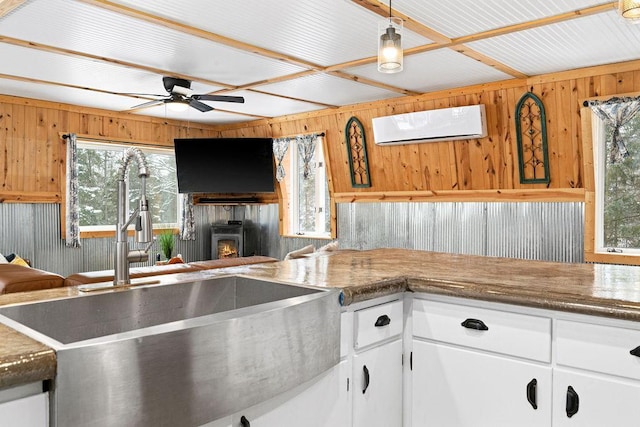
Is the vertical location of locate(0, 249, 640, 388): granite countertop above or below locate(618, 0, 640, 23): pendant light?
below

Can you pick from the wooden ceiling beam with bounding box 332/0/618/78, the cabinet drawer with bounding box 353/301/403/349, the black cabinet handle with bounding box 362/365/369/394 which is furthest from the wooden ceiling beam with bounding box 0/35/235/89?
the black cabinet handle with bounding box 362/365/369/394

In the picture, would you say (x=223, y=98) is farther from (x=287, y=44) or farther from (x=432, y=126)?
(x=432, y=126)

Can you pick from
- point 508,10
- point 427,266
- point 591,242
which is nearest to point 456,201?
point 591,242

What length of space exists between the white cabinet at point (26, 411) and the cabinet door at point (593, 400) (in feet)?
5.27

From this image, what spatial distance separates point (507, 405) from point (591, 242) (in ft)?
10.5

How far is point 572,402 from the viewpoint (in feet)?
5.80

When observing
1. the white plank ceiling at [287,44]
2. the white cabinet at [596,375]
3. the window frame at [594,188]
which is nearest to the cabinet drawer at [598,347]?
the white cabinet at [596,375]

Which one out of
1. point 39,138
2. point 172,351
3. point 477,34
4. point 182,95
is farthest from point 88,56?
point 172,351

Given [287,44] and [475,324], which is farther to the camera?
[287,44]

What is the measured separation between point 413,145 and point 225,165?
2.67 metres

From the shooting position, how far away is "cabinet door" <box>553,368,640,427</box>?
5.44 feet

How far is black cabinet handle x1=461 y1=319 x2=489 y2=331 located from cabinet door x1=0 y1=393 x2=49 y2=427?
4.96 ft

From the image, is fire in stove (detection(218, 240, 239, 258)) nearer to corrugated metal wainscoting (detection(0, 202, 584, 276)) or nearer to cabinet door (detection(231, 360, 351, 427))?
corrugated metal wainscoting (detection(0, 202, 584, 276))

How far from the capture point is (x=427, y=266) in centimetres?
255
